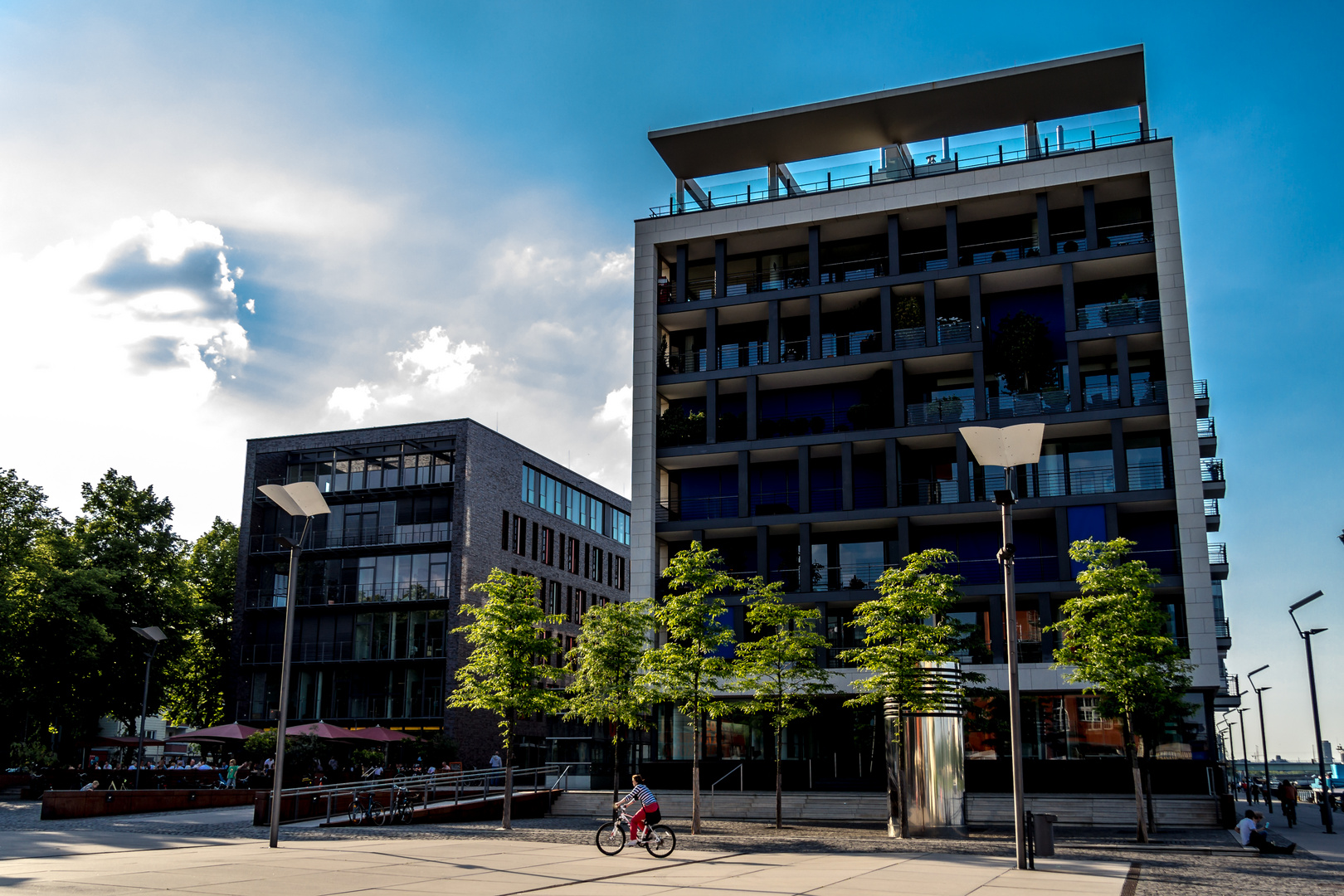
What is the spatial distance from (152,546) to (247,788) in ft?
67.2

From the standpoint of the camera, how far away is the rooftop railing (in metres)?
42.2

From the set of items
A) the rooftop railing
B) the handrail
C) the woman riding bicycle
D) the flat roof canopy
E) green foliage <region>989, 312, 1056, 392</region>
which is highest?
the flat roof canopy

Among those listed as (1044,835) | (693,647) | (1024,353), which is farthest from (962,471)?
(1044,835)

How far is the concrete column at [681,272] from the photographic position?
153 ft

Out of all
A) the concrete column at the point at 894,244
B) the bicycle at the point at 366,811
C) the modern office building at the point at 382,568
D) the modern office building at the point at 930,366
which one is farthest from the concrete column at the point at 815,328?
the bicycle at the point at 366,811

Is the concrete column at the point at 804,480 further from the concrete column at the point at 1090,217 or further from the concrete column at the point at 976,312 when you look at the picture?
the concrete column at the point at 1090,217

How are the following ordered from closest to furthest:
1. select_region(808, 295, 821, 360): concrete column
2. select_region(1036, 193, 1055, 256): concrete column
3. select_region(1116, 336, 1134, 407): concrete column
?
select_region(1116, 336, 1134, 407): concrete column → select_region(1036, 193, 1055, 256): concrete column → select_region(808, 295, 821, 360): concrete column

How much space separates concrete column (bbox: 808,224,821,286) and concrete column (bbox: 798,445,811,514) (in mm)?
6750

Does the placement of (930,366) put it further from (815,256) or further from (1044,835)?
(1044,835)

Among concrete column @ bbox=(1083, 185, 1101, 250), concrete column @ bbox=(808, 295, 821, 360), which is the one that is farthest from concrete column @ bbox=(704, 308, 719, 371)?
concrete column @ bbox=(1083, 185, 1101, 250)

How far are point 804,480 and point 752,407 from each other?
3.69 metres

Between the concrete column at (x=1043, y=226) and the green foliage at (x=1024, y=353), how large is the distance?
2590mm

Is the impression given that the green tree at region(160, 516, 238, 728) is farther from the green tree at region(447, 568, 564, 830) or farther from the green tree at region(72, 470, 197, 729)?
the green tree at region(447, 568, 564, 830)

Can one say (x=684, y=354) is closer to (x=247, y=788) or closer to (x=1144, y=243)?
(x=1144, y=243)
